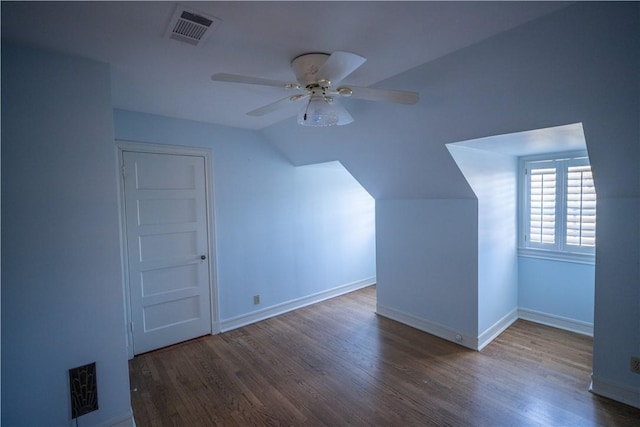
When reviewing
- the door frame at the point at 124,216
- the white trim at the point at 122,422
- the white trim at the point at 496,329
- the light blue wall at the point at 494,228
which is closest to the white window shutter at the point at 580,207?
the light blue wall at the point at 494,228

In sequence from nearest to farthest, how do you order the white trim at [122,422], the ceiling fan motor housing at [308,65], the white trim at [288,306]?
the ceiling fan motor housing at [308,65]
the white trim at [122,422]
the white trim at [288,306]

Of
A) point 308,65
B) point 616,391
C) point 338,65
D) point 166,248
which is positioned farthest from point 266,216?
point 616,391

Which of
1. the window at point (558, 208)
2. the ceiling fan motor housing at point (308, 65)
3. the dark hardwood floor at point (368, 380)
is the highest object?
the ceiling fan motor housing at point (308, 65)

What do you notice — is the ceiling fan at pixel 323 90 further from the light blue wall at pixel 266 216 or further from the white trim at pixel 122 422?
the white trim at pixel 122 422

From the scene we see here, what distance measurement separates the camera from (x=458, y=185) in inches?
109

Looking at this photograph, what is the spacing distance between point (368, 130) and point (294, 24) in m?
1.37

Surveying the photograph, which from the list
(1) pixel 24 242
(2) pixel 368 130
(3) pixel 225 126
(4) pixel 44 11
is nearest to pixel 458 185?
(2) pixel 368 130

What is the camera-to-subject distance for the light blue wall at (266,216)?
10.5 ft

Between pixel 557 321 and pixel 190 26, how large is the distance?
14.4 feet

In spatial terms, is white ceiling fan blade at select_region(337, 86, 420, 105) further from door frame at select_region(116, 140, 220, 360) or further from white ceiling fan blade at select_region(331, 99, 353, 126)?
door frame at select_region(116, 140, 220, 360)

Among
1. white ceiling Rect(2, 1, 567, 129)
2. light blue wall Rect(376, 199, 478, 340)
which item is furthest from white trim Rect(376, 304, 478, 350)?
white ceiling Rect(2, 1, 567, 129)

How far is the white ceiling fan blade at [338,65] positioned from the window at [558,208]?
3004 millimetres

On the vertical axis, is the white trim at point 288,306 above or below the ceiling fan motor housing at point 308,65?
below

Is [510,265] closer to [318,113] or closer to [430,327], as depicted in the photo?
[430,327]
